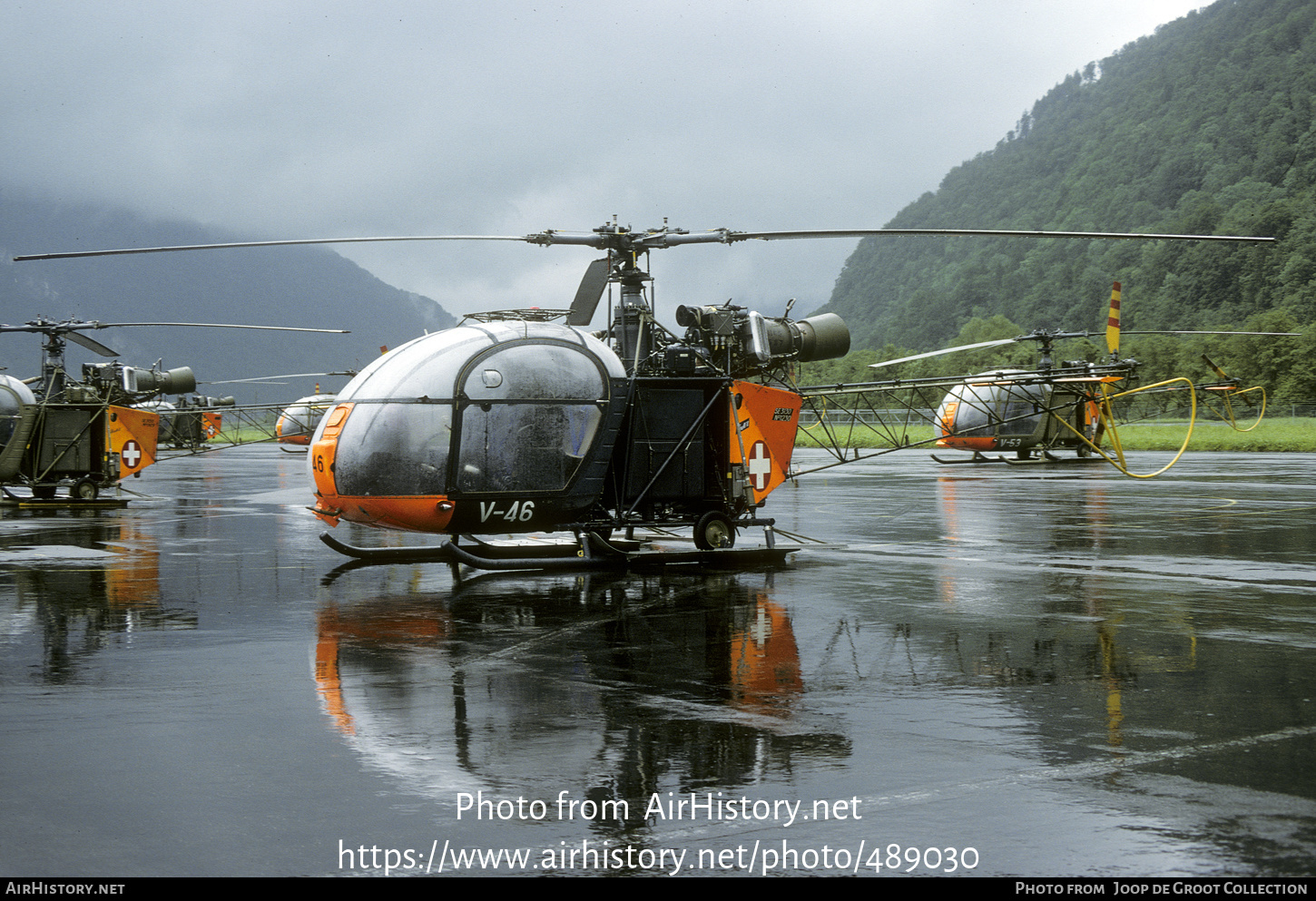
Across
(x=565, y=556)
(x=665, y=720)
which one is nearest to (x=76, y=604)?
(x=565, y=556)

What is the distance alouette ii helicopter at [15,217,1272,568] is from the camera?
494 inches

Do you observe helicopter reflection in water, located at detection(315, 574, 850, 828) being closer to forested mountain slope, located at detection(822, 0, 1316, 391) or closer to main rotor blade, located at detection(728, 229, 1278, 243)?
main rotor blade, located at detection(728, 229, 1278, 243)

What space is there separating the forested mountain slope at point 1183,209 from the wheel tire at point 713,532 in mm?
119385

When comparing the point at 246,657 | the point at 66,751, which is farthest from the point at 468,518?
the point at 66,751

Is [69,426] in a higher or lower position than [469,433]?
higher

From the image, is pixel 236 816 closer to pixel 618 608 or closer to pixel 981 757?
pixel 981 757

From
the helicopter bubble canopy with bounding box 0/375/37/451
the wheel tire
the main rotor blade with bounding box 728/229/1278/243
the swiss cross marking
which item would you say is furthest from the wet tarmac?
the helicopter bubble canopy with bounding box 0/375/37/451

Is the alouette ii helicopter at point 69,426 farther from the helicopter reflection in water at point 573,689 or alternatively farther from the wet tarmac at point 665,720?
the helicopter reflection in water at point 573,689

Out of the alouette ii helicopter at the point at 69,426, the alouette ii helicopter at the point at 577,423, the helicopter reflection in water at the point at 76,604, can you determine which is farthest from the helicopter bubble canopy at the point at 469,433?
the alouette ii helicopter at the point at 69,426

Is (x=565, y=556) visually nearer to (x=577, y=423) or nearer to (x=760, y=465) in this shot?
(x=577, y=423)

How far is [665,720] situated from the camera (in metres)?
6.50

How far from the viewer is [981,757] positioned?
18.6 ft

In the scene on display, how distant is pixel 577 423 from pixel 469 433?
1263 millimetres

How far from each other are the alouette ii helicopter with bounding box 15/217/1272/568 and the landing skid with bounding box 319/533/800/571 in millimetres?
39
